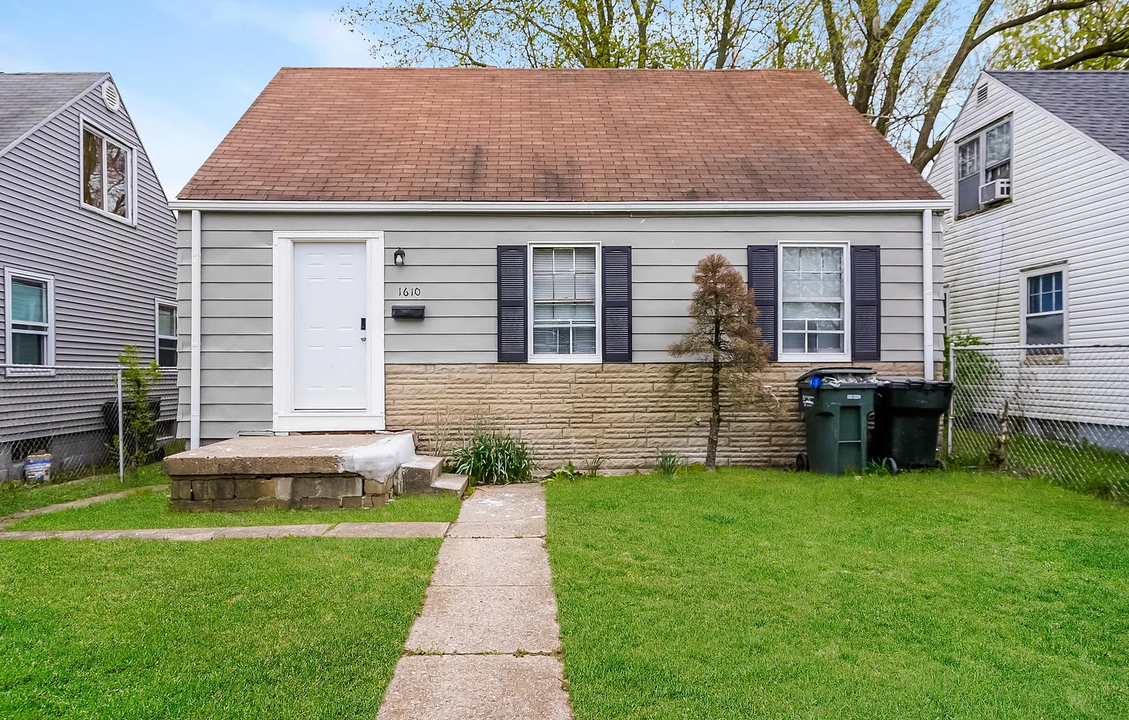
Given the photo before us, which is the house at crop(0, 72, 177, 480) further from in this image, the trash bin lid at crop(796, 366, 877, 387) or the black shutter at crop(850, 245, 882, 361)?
the black shutter at crop(850, 245, 882, 361)

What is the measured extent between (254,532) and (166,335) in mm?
10212

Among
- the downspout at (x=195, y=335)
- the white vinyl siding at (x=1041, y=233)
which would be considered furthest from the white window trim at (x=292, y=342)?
the white vinyl siding at (x=1041, y=233)

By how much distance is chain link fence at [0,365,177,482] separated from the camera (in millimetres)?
9086

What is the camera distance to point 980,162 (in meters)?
11.8

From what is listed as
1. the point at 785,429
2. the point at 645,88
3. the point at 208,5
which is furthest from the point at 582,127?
the point at 208,5

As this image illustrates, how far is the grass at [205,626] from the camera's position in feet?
8.00

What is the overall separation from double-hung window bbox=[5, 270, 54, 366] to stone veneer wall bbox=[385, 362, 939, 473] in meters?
6.03

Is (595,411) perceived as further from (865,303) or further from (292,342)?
→ (292,342)

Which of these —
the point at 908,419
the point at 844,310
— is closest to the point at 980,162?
the point at 844,310

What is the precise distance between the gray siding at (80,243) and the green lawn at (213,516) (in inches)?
205

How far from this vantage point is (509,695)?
2537 mm

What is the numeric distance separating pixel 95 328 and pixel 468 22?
1124 cm

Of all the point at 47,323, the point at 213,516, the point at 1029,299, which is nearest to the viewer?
the point at 213,516

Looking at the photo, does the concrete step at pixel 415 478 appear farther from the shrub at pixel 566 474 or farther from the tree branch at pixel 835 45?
the tree branch at pixel 835 45
